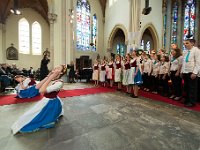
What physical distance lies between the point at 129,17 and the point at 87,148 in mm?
12777

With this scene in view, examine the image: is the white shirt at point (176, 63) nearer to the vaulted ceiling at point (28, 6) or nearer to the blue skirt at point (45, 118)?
the blue skirt at point (45, 118)

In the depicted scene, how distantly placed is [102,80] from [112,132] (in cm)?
637

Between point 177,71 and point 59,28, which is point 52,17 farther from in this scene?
point 177,71

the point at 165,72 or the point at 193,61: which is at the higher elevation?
the point at 193,61

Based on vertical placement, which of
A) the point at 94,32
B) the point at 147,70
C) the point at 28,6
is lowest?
the point at 147,70

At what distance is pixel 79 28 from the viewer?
54.1ft

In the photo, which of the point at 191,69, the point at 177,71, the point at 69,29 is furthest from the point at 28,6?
the point at 191,69

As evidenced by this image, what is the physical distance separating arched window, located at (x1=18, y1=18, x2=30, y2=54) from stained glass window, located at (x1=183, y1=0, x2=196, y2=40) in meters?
16.6

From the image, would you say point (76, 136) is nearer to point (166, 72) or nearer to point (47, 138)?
point (47, 138)

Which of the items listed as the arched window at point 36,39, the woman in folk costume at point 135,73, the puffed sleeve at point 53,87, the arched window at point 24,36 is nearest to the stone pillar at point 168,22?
the woman in folk costume at point 135,73

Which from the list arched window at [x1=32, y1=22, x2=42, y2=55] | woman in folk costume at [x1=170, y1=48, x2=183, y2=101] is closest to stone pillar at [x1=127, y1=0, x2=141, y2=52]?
woman in folk costume at [x1=170, y1=48, x2=183, y2=101]

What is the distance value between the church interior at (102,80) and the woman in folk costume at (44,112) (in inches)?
0.6

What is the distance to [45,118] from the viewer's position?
9.25 feet

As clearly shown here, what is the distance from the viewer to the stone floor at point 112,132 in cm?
220
